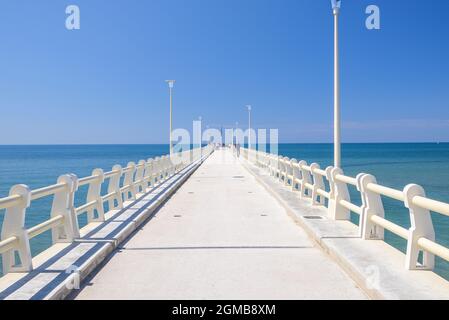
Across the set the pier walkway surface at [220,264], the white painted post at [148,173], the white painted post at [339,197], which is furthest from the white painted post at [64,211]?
the white painted post at [148,173]

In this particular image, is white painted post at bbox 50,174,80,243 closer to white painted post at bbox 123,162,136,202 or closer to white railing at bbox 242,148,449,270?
white railing at bbox 242,148,449,270

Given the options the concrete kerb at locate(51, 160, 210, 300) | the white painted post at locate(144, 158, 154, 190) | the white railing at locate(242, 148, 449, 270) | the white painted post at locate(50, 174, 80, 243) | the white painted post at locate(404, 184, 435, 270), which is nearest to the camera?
the concrete kerb at locate(51, 160, 210, 300)

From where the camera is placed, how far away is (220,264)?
7605 mm

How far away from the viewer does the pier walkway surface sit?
6.18 metres

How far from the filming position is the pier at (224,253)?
240 inches

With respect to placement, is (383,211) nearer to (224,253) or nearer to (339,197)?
(339,197)

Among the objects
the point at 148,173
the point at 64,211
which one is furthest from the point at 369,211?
the point at 148,173

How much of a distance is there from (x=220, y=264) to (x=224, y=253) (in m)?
0.83

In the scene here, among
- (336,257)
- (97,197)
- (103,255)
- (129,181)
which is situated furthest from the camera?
(129,181)

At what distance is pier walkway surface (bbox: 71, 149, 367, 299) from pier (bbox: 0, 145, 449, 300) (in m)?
0.02

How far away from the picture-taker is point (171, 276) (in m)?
6.93

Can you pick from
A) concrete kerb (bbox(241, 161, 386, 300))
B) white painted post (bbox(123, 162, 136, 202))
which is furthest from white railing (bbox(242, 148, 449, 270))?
white painted post (bbox(123, 162, 136, 202))

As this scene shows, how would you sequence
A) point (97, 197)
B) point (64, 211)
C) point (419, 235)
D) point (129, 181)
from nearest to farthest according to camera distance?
1. point (419, 235)
2. point (64, 211)
3. point (97, 197)
4. point (129, 181)
